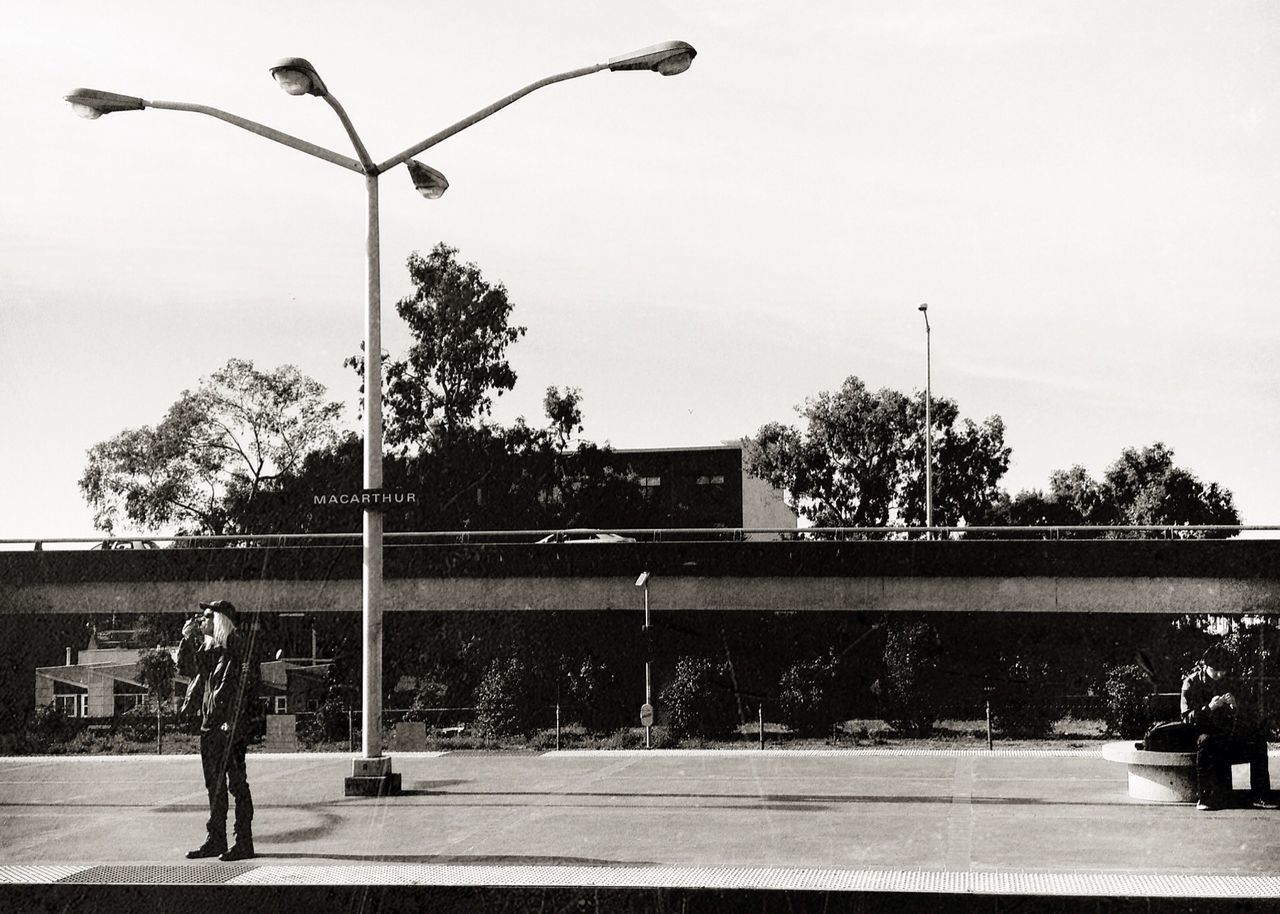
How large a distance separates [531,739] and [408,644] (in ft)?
27.0

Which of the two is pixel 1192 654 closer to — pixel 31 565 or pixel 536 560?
pixel 536 560

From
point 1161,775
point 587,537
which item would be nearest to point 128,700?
point 587,537

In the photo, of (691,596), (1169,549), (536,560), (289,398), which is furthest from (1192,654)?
(289,398)

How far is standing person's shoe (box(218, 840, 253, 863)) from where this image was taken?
984 centimetres

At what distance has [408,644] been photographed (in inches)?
1502

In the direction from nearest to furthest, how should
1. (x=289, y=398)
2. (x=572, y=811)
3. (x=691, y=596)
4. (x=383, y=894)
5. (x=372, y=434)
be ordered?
(x=383, y=894) < (x=572, y=811) < (x=372, y=434) < (x=691, y=596) < (x=289, y=398)

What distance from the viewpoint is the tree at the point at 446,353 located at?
4838 centimetres

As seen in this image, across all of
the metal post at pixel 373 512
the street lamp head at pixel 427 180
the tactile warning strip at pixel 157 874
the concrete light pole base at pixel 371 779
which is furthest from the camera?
the street lamp head at pixel 427 180

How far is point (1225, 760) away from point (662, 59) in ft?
28.8

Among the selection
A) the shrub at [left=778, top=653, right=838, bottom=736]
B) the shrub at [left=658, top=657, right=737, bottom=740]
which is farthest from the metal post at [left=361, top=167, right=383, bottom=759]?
the shrub at [left=778, top=653, right=838, bottom=736]

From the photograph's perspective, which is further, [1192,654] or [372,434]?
[1192,654]

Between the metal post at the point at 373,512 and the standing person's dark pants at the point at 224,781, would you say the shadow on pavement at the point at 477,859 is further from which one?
the metal post at the point at 373,512

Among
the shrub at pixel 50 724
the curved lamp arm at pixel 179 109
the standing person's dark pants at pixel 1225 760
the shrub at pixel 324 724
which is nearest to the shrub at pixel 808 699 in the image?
the shrub at pixel 324 724

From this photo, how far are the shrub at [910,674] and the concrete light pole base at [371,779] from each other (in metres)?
21.7
